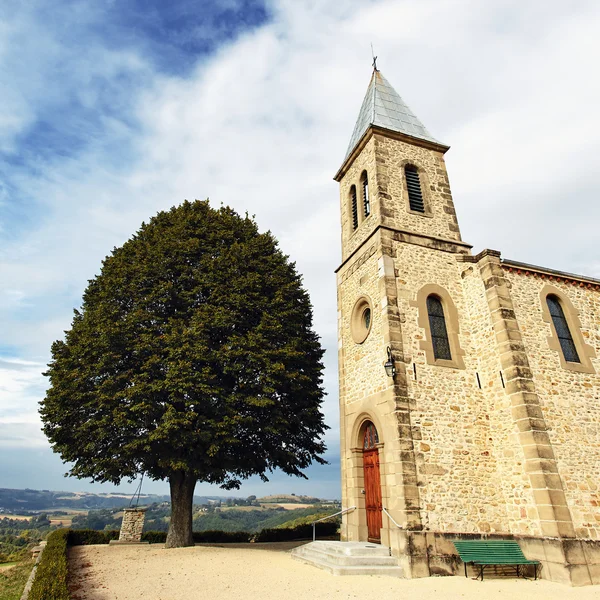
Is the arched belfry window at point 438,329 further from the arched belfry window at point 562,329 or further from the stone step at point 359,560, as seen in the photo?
the stone step at point 359,560

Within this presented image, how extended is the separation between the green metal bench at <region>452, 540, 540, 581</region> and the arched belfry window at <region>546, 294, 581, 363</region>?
5.89m

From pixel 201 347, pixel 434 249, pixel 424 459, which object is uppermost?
pixel 434 249

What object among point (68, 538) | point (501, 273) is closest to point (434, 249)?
point (501, 273)

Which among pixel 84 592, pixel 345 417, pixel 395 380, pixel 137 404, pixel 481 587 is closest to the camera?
pixel 84 592

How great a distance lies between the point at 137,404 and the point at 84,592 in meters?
5.25

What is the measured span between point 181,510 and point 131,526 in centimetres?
397

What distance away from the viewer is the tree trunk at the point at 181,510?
1374 centimetres

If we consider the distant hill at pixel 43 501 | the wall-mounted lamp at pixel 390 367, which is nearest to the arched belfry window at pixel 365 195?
the wall-mounted lamp at pixel 390 367

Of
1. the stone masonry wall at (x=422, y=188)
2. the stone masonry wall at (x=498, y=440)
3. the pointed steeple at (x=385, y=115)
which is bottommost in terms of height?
the stone masonry wall at (x=498, y=440)

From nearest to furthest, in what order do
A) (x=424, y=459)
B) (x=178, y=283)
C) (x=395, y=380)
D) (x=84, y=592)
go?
(x=84, y=592)
(x=424, y=459)
(x=395, y=380)
(x=178, y=283)

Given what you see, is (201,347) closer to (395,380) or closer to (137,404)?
(137,404)

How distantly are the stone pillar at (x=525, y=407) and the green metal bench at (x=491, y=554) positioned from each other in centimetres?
80

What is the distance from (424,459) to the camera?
10.2 m

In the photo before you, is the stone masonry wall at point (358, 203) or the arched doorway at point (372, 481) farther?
the stone masonry wall at point (358, 203)
